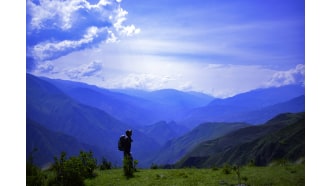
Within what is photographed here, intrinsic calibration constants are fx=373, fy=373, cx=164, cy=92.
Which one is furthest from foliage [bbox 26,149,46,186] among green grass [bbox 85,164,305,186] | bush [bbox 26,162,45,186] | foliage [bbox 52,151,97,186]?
green grass [bbox 85,164,305,186]

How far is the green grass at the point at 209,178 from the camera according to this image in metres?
12.1

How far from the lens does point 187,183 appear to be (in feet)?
40.0

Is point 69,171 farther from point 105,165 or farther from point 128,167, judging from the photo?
point 105,165

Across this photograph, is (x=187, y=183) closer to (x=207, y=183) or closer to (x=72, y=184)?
(x=207, y=183)

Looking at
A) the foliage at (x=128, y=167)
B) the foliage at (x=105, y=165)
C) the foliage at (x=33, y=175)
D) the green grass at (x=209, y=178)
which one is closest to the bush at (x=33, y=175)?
the foliage at (x=33, y=175)

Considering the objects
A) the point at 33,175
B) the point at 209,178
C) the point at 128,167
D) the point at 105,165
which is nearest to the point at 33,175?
the point at 33,175

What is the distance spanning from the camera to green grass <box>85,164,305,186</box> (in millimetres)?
12117

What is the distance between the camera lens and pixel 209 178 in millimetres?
12914

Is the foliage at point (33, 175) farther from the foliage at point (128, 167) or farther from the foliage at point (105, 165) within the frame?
the foliage at point (105, 165)

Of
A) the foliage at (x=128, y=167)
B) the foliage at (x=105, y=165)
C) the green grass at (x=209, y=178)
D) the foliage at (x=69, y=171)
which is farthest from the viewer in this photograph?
the foliage at (x=105, y=165)
